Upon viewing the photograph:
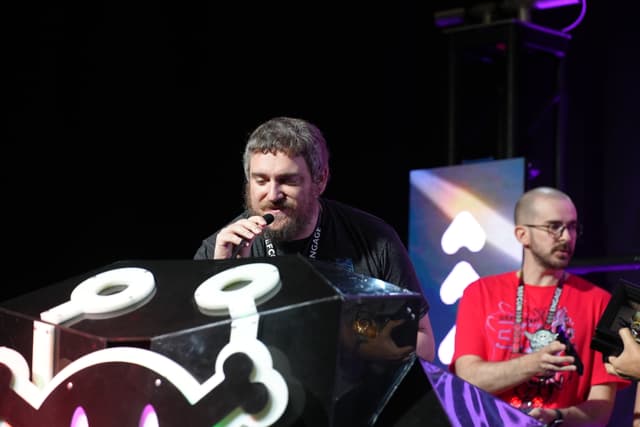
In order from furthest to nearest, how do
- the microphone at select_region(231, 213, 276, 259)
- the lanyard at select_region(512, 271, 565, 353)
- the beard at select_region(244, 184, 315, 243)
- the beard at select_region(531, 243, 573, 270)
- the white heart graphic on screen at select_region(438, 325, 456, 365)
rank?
the white heart graphic on screen at select_region(438, 325, 456, 365), the beard at select_region(531, 243, 573, 270), the lanyard at select_region(512, 271, 565, 353), the beard at select_region(244, 184, 315, 243), the microphone at select_region(231, 213, 276, 259)

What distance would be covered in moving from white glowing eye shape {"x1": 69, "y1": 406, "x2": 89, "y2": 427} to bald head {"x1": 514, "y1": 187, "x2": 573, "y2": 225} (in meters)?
2.10

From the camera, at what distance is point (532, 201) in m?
3.06

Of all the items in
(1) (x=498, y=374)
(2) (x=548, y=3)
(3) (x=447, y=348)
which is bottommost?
(3) (x=447, y=348)

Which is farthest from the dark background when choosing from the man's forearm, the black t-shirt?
the black t-shirt

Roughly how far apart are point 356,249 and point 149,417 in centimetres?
105

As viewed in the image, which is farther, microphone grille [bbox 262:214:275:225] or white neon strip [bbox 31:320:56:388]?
microphone grille [bbox 262:214:275:225]

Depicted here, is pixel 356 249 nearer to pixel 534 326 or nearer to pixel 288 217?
pixel 288 217

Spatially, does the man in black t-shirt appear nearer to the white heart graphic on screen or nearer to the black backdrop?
the white heart graphic on screen

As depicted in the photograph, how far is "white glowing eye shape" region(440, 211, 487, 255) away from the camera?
3402mm

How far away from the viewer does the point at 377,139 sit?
14.3 feet

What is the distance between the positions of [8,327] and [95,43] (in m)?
2.54

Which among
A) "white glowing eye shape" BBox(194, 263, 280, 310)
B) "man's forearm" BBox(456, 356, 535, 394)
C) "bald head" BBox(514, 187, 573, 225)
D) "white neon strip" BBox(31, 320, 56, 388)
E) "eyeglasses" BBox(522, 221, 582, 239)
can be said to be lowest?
"man's forearm" BBox(456, 356, 535, 394)

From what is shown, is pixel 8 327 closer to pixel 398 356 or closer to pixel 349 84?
pixel 398 356

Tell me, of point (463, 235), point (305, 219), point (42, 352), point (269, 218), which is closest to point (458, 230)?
point (463, 235)
